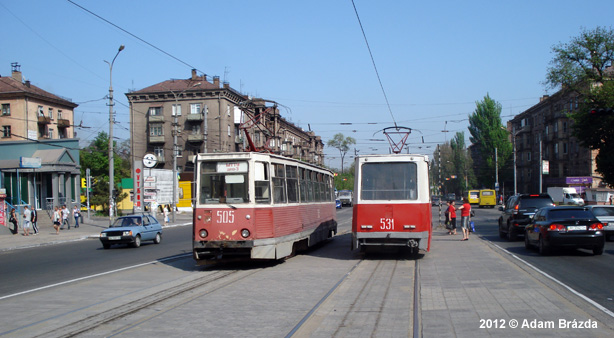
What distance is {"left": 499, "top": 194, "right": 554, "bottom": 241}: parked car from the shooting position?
75.5ft

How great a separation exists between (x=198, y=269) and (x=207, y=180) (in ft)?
8.21

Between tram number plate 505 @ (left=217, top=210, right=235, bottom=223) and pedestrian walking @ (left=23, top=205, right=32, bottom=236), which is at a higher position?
tram number plate 505 @ (left=217, top=210, right=235, bottom=223)

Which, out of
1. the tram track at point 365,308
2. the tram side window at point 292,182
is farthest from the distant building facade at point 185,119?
the tram track at point 365,308

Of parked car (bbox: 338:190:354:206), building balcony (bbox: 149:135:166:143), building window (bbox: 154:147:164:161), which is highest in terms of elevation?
building balcony (bbox: 149:135:166:143)

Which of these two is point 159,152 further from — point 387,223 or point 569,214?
point 569,214

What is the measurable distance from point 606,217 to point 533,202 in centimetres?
279

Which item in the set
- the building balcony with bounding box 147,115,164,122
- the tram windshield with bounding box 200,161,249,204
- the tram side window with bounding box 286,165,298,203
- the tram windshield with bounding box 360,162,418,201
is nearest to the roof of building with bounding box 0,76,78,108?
the building balcony with bounding box 147,115,164,122

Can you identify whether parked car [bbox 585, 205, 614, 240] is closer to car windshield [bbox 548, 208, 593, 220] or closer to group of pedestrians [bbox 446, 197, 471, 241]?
group of pedestrians [bbox 446, 197, 471, 241]

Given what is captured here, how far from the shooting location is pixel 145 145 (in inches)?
2741

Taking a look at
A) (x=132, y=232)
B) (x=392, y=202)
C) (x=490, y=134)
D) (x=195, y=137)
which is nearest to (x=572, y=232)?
(x=392, y=202)

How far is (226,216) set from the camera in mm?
14133

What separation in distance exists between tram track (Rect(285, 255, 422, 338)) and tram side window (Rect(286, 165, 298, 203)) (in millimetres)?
3741

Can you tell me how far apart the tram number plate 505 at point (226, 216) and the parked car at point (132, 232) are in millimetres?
11365

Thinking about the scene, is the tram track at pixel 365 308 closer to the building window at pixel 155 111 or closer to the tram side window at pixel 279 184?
the tram side window at pixel 279 184
